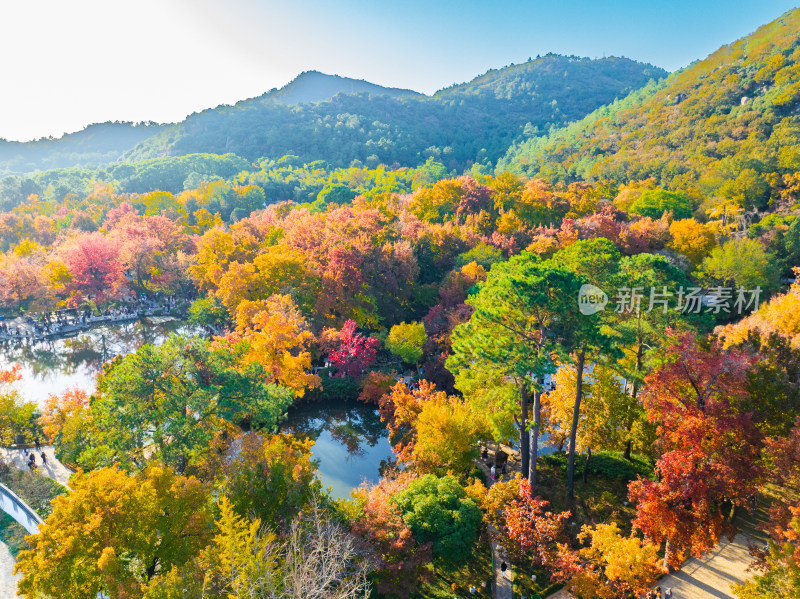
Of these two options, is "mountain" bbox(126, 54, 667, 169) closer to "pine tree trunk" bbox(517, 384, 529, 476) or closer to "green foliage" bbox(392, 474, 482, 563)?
"pine tree trunk" bbox(517, 384, 529, 476)

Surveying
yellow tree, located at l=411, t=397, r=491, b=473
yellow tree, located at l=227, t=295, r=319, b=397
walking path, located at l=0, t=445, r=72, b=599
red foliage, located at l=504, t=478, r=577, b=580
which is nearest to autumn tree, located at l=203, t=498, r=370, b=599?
red foliage, located at l=504, t=478, r=577, b=580

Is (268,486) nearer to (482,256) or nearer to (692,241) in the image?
(482,256)

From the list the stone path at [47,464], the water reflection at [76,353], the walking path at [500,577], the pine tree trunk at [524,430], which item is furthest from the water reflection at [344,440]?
the water reflection at [76,353]

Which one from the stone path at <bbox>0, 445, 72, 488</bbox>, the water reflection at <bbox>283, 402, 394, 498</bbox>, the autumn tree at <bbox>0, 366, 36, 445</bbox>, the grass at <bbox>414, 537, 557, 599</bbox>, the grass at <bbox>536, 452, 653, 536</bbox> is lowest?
the water reflection at <bbox>283, 402, 394, 498</bbox>

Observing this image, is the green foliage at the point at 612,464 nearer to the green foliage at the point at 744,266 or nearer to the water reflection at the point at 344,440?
the water reflection at the point at 344,440

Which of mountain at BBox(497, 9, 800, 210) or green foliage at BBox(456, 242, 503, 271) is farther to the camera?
mountain at BBox(497, 9, 800, 210)

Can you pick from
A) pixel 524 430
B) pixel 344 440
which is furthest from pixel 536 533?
pixel 344 440
